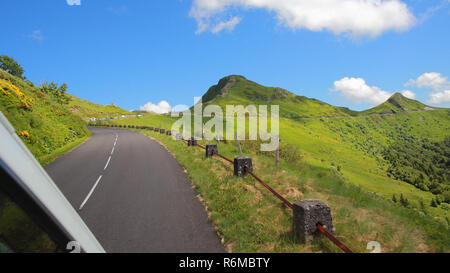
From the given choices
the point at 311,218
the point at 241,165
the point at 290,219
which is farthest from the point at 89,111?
the point at 311,218

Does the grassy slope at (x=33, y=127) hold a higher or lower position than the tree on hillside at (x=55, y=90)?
lower

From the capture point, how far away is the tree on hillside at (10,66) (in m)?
73.8

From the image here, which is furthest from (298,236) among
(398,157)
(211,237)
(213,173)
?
(398,157)

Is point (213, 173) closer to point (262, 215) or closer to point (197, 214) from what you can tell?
point (197, 214)

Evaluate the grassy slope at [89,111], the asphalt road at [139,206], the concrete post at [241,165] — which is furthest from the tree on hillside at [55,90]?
the concrete post at [241,165]

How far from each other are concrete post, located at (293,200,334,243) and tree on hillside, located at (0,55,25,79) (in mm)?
105808

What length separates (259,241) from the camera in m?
4.86

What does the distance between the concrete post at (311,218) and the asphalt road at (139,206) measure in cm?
181

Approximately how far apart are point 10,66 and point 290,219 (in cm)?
10753

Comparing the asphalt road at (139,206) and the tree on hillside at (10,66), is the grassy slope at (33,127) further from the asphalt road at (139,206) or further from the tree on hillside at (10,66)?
the tree on hillside at (10,66)

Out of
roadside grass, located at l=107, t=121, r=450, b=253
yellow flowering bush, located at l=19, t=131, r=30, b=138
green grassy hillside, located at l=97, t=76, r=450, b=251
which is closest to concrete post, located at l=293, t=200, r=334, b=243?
roadside grass, located at l=107, t=121, r=450, b=253

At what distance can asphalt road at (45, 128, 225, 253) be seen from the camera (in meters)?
5.05

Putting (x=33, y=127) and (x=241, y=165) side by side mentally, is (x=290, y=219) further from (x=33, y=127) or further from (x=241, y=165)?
(x=33, y=127)

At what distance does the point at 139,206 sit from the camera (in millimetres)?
7031
